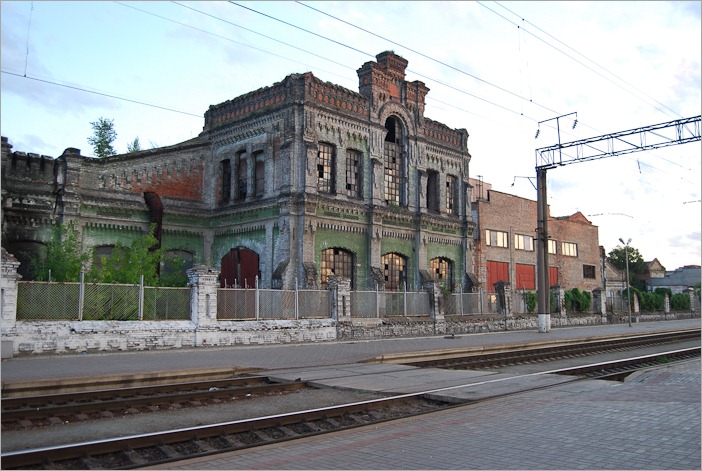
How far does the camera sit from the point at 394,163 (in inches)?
1284

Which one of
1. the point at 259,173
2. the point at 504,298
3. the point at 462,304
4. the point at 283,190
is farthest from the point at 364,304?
the point at 504,298

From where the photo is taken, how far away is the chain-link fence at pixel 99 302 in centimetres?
1655

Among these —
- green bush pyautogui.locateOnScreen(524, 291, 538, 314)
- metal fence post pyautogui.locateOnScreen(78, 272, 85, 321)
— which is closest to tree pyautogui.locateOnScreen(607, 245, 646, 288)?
green bush pyautogui.locateOnScreen(524, 291, 538, 314)

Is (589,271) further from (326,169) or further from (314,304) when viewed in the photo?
(314,304)

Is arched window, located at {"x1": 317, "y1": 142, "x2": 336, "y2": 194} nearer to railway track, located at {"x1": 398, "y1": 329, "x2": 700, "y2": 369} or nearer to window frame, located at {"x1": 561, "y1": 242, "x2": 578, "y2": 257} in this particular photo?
railway track, located at {"x1": 398, "y1": 329, "x2": 700, "y2": 369}

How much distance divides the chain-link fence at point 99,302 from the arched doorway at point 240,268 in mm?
8457

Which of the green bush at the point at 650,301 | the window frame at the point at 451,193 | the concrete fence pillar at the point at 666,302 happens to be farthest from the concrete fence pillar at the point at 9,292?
the concrete fence pillar at the point at 666,302

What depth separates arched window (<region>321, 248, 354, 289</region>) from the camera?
92.5 feet

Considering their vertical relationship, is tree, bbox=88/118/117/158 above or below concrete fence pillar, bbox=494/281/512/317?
above

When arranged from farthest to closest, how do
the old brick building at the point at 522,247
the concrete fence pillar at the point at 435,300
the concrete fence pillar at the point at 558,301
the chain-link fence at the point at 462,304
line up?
the old brick building at the point at 522,247, the concrete fence pillar at the point at 558,301, the chain-link fence at the point at 462,304, the concrete fence pillar at the point at 435,300

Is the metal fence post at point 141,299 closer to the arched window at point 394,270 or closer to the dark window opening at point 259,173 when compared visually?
the dark window opening at point 259,173

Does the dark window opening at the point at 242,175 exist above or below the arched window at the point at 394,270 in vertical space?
above

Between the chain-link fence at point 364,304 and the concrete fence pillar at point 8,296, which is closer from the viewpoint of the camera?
the concrete fence pillar at point 8,296

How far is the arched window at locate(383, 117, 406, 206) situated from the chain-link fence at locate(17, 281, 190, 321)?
48.7ft
